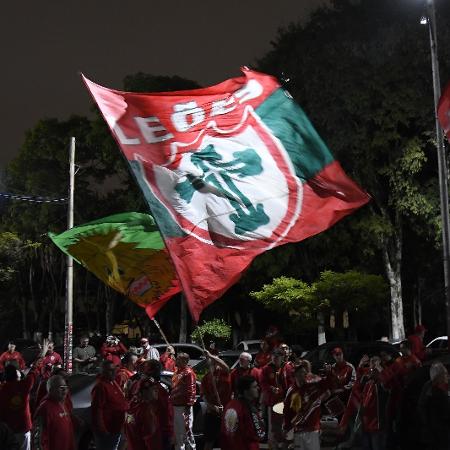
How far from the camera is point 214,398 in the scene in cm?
1066

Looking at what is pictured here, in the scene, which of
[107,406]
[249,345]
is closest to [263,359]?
[107,406]

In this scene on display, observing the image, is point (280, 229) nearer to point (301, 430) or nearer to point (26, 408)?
point (301, 430)

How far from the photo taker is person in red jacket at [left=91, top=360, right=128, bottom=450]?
377 inches

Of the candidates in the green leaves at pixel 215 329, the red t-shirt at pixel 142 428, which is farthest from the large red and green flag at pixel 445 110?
the green leaves at pixel 215 329

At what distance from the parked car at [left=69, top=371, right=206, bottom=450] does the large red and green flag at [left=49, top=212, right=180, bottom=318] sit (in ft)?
4.85

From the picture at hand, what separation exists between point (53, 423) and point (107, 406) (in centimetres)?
187

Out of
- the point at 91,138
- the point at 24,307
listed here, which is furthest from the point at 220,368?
the point at 24,307

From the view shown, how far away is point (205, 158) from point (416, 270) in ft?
97.7

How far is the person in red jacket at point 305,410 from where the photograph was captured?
874 centimetres

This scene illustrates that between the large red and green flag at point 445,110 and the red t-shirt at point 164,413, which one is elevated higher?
the large red and green flag at point 445,110

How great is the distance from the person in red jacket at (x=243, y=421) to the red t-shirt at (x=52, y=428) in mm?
1805

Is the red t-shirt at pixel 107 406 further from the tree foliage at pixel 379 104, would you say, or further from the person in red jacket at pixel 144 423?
the tree foliage at pixel 379 104

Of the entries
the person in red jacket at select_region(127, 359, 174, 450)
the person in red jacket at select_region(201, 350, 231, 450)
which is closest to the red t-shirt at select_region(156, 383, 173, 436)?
the person in red jacket at select_region(127, 359, 174, 450)

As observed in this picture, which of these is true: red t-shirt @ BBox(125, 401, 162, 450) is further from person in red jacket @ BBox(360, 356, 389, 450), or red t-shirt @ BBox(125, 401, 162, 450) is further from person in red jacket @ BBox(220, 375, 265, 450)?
person in red jacket @ BBox(360, 356, 389, 450)
